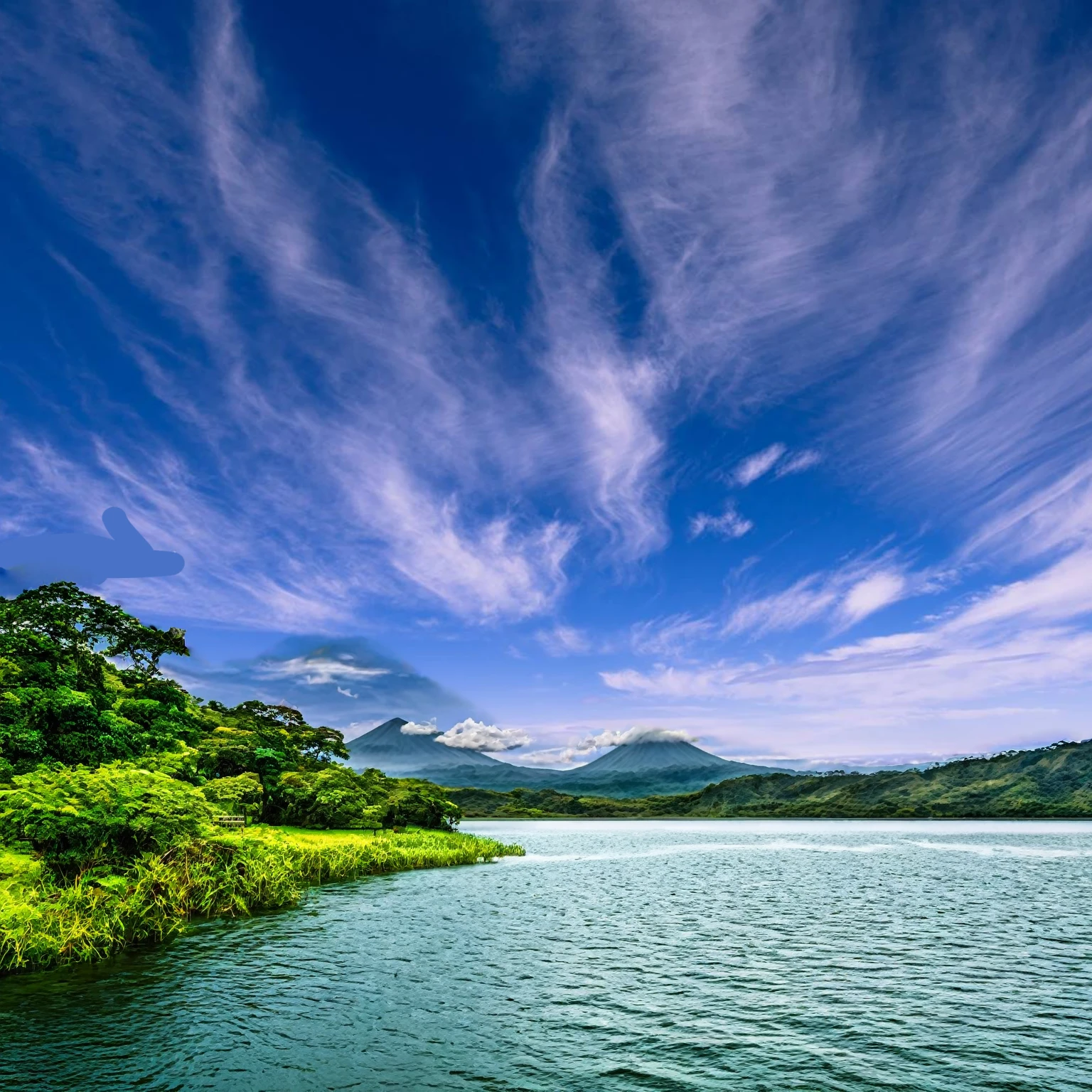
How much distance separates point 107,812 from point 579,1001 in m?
20.2

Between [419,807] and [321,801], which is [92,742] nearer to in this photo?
[321,801]

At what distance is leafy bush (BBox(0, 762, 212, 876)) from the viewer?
26.3 metres

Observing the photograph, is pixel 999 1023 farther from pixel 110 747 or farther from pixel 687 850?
pixel 687 850

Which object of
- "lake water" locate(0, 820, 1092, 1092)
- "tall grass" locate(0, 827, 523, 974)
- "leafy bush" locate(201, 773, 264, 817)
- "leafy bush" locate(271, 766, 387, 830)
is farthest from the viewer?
"leafy bush" locate(271, 766, 387, 830)

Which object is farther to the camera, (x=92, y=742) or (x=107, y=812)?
(x=92, y=742)

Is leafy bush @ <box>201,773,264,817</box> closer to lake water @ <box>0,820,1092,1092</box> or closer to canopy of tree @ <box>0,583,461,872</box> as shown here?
canopy of tree @ <box>0,583,461,872</box>

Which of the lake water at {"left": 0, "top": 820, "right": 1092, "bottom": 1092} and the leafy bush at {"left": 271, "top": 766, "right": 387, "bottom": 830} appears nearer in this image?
the lake water at {"left": 0, "top": 820, "right": 1092, "bottom": 1092}

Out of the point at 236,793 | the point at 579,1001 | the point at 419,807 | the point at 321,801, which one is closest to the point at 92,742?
the point at 236,793

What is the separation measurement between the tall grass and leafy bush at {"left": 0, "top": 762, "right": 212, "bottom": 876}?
0.83 meters

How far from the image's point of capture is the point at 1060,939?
109ft

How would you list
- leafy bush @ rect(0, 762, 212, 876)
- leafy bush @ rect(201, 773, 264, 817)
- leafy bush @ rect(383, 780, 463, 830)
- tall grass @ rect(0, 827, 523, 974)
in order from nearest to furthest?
tall grass @ rect(0, 827, 523, 974)
leafy bush @ rect(0, 762, 212, 876)
leafy bush @ rect(201, 773, 264, 817)
leafy bush @ rect(383, 780, 463, 830)

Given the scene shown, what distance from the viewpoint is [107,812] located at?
92.2 feet

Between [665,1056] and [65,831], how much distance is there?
2416 centimetres

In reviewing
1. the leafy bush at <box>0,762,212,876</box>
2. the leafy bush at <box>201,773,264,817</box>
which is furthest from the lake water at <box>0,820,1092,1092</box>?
the leafy bush at <box>201,773,264,817</box>
